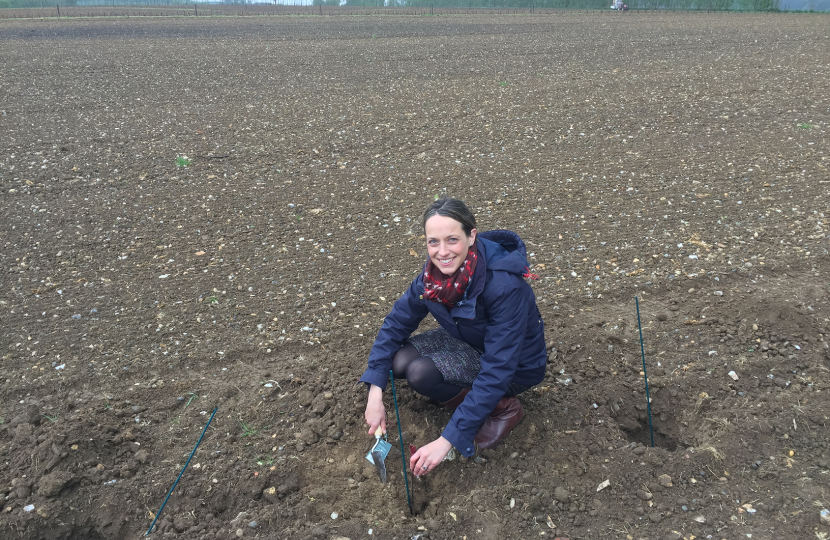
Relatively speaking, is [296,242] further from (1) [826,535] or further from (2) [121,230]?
(1) [826,535]

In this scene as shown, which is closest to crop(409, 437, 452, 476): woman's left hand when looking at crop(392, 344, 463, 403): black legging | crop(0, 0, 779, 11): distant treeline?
crop(392, 344, 463, 403): black legging

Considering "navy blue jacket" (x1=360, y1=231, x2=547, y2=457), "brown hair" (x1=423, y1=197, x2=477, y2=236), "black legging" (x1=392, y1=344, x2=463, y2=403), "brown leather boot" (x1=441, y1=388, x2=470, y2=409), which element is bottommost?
"brown leather boot" (x1=441, y1=388, x2=470, y2=409)

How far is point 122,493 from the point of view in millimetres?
2863

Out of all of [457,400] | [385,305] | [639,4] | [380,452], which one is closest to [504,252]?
[457,400]

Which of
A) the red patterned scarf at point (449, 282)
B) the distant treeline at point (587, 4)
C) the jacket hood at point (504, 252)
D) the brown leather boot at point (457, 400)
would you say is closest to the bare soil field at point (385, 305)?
the brown leather boot at point (457, 400)

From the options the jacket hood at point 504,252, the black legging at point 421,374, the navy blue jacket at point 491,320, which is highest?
the jacket hood at point 504,252

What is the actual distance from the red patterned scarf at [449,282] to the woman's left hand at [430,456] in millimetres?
647

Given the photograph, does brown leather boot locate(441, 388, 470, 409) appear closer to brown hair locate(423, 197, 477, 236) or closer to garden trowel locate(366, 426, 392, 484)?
garden trowel locate(366, 426, 392, 484)

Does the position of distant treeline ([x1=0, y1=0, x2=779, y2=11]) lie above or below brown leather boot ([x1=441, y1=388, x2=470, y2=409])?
above

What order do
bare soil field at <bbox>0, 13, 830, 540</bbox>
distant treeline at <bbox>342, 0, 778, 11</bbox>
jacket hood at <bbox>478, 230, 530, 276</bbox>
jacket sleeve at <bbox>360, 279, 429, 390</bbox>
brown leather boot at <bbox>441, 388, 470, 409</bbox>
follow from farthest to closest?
distant treeline at <bbox>342, 0, 778, 11</bbox>
brown leather boot at <bbox>441, 388, 470, 409</bbox>
jacket sleeve at <bbox>360, 279, 429, 390</bbox>
bare soil field at <bbox>0, 13, 830, 540</bbox>
jacket hood at <bbox>478, 230, 530, 276</bbox>

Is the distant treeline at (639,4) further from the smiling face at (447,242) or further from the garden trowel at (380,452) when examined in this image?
the garden trowel at (380,452)

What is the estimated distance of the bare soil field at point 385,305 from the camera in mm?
2764

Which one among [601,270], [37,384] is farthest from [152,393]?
[601,270]

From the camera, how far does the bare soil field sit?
9.07 ft
